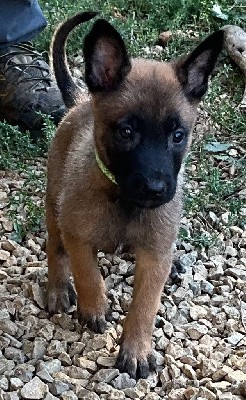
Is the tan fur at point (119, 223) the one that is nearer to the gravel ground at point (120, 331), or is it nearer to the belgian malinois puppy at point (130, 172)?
the belgian malinois puppy at point (130, 172)

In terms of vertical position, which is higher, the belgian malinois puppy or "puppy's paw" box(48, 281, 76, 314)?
the belgian malinois puppy

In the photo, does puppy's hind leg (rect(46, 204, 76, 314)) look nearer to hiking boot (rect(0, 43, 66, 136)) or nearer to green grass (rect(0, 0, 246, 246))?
green grass (rect(0, 0, 246, 246))

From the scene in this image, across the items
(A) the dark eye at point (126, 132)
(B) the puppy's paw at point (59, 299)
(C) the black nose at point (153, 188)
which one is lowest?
(B) the puppy's paw at point (59, 299)

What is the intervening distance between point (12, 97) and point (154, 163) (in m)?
2.48

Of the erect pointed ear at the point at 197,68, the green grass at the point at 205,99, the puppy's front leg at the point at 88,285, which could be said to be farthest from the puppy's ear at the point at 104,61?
the green grass at the point at 205,99

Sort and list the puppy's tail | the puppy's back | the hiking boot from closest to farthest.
Result: the puppy's back, the puppy's tail, the hiking boot

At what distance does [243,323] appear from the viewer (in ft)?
12.8

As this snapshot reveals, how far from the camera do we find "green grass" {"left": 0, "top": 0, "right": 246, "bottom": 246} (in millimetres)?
4805

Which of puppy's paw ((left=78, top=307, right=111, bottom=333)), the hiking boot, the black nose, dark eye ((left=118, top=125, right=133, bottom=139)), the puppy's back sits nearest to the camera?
the black nose

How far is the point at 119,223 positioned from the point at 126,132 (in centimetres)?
43

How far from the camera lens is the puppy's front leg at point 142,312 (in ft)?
11.7

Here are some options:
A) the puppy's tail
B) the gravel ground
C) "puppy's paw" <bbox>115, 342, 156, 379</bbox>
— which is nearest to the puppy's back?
the puppy's tail

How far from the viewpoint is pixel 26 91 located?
553cm

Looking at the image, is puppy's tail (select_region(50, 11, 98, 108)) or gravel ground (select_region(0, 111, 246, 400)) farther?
puppy's tail (select_region(50, 11, 98, 108))
